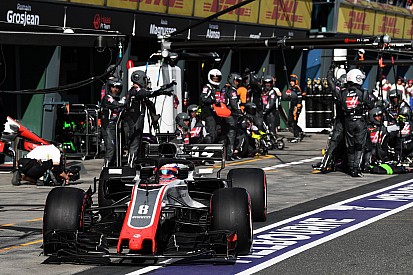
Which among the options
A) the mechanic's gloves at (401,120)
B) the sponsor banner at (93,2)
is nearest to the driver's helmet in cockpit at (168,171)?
the mechanic's gloves at (401,120)

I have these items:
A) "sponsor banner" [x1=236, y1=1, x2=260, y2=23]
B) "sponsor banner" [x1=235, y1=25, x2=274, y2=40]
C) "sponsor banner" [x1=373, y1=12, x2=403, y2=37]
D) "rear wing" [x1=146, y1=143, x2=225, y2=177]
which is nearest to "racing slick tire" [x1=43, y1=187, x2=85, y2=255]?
"rear wing" [x1=146, y1=143, x2=225, y2=177]

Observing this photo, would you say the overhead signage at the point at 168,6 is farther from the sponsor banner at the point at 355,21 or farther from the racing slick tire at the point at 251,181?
the racing slick tire at the point at 251,181

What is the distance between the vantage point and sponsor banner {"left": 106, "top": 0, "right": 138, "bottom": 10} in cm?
2649

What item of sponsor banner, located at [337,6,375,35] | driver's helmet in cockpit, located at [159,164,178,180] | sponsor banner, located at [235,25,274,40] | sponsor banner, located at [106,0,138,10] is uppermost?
sponsor banner, located at [337,6,375,35]

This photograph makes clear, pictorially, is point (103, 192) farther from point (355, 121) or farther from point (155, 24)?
point (155, 24)

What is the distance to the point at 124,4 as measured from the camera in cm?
2711

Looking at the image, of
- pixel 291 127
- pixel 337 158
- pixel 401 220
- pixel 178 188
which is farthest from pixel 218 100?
pixel 178 188

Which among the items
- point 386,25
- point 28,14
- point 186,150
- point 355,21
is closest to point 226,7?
point 28,14

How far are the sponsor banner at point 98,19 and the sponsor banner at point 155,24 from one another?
1.70 feet

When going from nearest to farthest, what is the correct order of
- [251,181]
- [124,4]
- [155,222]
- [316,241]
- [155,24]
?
[155,222] < [316,241] < [251,181] < [124,4] < [155,24]

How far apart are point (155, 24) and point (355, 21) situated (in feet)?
51.8

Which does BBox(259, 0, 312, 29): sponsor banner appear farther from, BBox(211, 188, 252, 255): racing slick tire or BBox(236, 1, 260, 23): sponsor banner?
BBox(211, 188, 252, 255): racing slick tire

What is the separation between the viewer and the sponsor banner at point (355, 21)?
135 feet

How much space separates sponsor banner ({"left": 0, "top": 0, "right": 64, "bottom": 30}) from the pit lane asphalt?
11.3 feet
